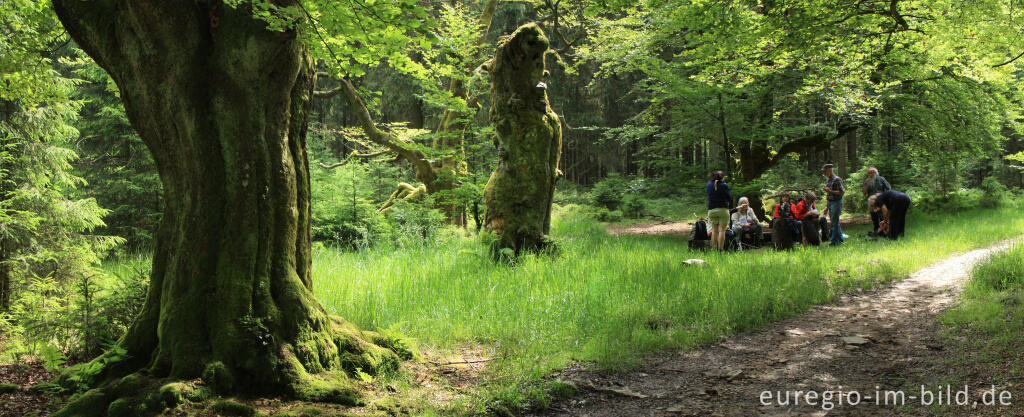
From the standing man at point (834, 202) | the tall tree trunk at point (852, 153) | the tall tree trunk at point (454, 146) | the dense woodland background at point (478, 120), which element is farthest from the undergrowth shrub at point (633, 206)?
the tall tree trunk at point (852, 153)

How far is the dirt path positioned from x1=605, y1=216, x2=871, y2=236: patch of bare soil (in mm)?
8470

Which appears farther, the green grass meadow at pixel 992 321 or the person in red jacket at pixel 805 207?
the person in red jacket at pixel 805 207

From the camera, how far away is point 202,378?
304 cm

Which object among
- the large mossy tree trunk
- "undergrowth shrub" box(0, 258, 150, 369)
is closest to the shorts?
the large mossy tree trunk

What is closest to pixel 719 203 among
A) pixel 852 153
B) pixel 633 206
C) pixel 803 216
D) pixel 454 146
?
pixel 803 216

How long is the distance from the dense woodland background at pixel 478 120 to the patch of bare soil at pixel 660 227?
4.05 feet

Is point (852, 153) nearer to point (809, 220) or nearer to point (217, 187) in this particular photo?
point (809, 220)

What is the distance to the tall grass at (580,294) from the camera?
4.70 metres

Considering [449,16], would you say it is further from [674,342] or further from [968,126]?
[968,126]

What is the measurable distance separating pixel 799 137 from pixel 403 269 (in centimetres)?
1210

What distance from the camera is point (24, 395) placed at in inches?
132

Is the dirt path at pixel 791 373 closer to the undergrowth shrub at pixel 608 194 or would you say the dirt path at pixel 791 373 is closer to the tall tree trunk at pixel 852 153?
the undergrowth shrub at pixel 608 194

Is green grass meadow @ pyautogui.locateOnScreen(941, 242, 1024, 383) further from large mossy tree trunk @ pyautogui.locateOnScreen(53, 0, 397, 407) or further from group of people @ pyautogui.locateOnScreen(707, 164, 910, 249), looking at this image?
large mossy tree trunk @ pyautogui.locateOnScreen(53, 0, 397, 407)

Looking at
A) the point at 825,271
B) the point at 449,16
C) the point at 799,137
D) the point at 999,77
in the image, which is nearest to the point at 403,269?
the point at 825,271
